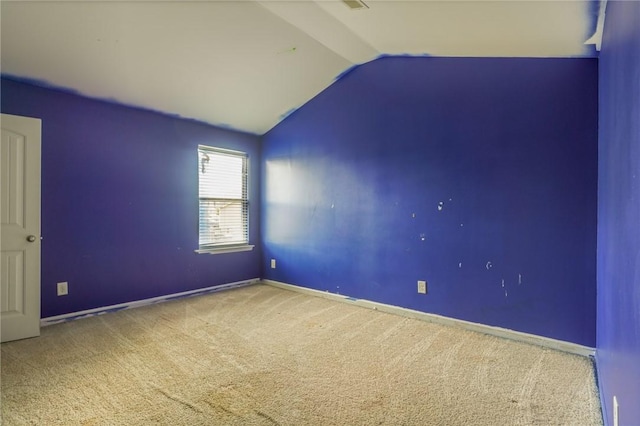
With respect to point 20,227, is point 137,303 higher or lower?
lower

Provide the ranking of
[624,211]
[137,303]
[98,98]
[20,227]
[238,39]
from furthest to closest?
[137,303], [98,98], [238,39], [20,227], [624,211]

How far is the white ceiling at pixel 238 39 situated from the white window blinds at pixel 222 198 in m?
0.84

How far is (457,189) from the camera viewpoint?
10.5 feet

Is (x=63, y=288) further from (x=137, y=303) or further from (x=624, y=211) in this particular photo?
(x=624, y=211)

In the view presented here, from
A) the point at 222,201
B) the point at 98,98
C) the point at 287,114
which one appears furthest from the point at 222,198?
the point at 98,98

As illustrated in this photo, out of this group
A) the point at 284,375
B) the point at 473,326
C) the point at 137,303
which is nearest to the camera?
the point at 284,375

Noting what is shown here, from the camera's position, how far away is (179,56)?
3057 millimetres

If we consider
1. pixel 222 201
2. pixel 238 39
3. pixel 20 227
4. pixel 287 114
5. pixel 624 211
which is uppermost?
pixel 238 39

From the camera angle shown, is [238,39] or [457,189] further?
[457,189]

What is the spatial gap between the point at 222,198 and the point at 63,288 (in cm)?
199

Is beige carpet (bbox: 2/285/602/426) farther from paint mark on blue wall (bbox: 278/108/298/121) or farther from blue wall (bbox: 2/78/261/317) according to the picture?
paint mark on blue wall (bbox: 278/108/298/121)

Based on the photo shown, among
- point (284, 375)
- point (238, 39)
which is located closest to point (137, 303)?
point (284, 375)

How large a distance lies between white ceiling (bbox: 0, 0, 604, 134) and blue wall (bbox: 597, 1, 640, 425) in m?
0.69

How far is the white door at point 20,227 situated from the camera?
2.73 m
